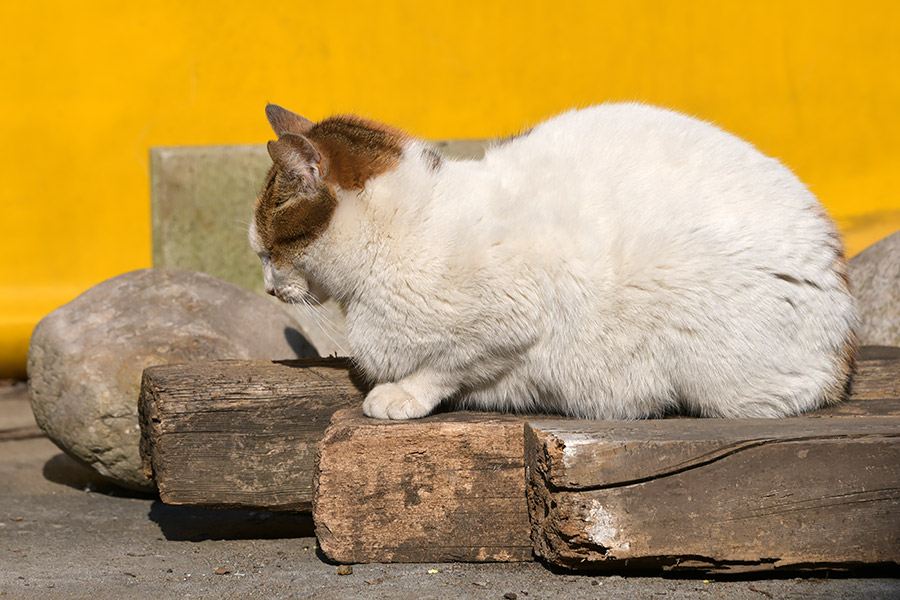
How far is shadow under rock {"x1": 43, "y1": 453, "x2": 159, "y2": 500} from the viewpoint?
3.74m

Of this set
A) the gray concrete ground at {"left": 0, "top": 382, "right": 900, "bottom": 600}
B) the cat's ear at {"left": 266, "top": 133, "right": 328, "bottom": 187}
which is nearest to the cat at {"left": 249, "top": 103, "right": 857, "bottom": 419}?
the cat's ear at {"left": 266, "top": 133, "right": 328, "bottom": 187}

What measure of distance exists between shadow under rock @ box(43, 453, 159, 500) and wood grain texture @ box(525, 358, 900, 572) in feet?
7.11

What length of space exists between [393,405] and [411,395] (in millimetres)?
63

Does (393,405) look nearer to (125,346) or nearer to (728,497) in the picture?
(728,497)

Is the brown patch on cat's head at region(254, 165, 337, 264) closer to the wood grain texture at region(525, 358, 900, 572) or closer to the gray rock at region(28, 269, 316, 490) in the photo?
the wood grain texture at region(525, 358, 900, 572)

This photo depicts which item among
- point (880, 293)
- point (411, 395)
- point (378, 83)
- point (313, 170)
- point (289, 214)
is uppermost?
point (378, 83)

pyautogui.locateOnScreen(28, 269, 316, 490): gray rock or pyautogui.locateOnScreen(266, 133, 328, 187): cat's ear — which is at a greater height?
pyautogui.locateOnScreen(266, 133, 328, 187): cat's ear

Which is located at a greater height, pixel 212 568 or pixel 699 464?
pixel 699 464

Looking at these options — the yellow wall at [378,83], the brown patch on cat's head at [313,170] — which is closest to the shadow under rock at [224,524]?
the brown patch on cat's head at [313,170]

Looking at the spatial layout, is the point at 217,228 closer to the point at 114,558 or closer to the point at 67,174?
the point at 67,174

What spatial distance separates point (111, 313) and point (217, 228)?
130 centimetres

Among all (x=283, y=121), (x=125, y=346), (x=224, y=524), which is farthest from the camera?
(x=125, y=346)

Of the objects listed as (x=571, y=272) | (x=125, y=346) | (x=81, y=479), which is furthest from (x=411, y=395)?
(x=81, y=479)

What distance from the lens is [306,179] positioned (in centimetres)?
246
